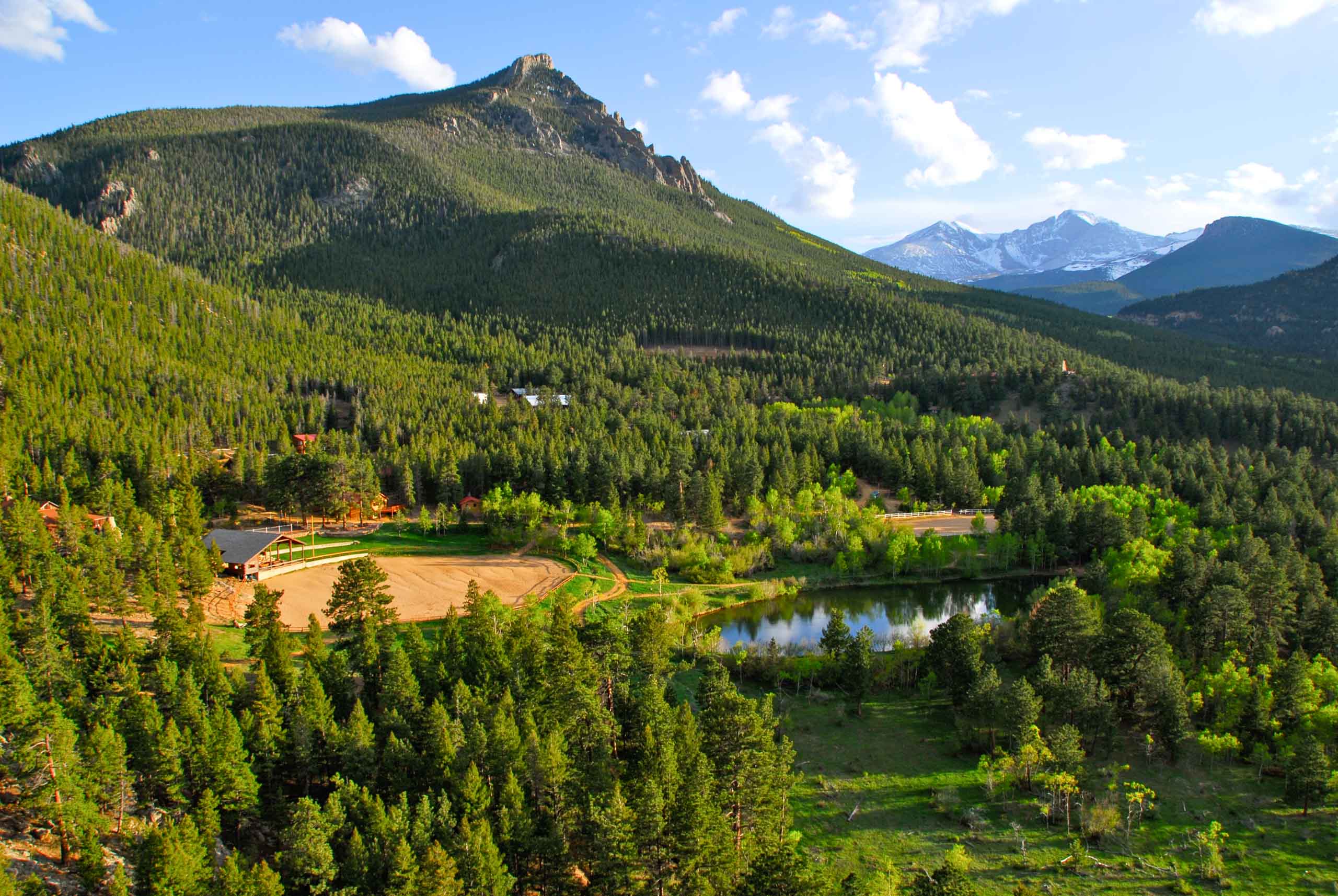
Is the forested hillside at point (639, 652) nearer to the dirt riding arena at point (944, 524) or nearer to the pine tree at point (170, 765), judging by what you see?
the pine tree at point (170, 765)

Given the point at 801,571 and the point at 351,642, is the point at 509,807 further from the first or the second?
the point at 801,571

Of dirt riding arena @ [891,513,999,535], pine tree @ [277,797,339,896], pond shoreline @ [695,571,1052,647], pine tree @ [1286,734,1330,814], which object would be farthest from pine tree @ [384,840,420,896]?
dirt riding arena @ [891,513,999,535]

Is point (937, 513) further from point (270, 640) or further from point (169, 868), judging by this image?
point (169, 868)

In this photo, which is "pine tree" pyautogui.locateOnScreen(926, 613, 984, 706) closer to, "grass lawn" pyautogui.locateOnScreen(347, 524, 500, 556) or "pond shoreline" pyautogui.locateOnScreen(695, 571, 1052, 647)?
"pond shoreline" pyautogui.locateOnScreen(695, 571, 1052, 647)

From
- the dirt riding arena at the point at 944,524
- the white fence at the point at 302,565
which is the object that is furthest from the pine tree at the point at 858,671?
the dirt riding arena at the point at 944,524

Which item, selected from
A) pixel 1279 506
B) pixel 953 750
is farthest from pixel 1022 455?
pixel 953 750

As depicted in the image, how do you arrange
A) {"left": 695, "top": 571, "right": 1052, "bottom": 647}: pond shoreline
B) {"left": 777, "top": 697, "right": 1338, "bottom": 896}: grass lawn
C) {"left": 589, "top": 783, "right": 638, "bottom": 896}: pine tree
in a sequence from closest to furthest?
{"left": 589, "top": 783, "right": 638, "bottom": 896}: pine tree → {"left": 777, "top": 697, "right": 1338, "bottom": 896}: grass lawn → {"left": 695, "top": 571, "right": 1052, "bottom": 647}: pond shoreline
